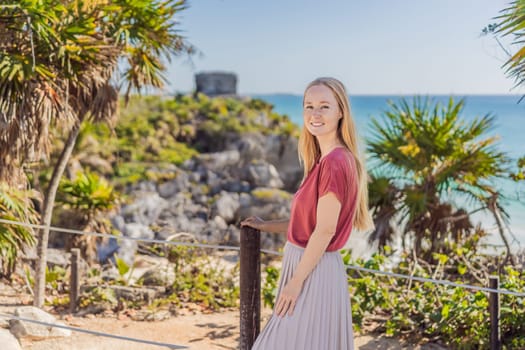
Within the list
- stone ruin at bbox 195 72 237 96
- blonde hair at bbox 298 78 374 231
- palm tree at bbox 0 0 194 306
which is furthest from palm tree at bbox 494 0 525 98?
stone ruin at bbox 195 72 237 96

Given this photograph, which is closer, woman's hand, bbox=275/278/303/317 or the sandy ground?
woman's hand, bbox=275/278/303/317

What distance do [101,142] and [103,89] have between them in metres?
17.3

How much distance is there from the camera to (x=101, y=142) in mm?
24172

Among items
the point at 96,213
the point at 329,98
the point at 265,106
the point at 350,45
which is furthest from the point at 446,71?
the point at 329,98

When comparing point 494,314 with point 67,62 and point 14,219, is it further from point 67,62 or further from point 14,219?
point 14,219

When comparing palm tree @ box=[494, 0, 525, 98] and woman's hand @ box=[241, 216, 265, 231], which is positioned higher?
palm tree @ box=[494, 0, 525, 98]

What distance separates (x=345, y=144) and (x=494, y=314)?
2430mm

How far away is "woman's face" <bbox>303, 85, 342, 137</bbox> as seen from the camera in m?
2.74

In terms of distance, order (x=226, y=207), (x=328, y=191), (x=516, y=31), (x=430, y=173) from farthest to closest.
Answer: (x=226, y=207)
(x=430, y=173)
(x=516, y=31)
(x=328, y=191)

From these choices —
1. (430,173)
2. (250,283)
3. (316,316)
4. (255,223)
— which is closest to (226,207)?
(430,173)

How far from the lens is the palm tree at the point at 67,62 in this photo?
608 cm

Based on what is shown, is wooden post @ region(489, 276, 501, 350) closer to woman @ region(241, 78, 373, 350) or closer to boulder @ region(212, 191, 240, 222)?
woman @ region(241, 78, 373, 350)

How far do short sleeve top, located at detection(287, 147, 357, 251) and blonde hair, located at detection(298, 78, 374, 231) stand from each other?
0.22 feet

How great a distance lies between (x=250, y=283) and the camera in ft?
11.6
